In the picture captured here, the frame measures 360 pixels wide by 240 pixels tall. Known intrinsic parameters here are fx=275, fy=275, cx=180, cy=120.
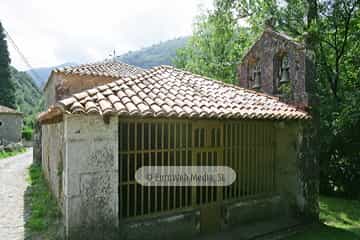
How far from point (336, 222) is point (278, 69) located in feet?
16.6

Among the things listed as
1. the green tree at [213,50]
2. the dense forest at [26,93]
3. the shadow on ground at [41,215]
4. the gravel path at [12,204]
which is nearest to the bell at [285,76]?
the shadow on ground at [41,215]

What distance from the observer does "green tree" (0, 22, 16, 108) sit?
41.4 m

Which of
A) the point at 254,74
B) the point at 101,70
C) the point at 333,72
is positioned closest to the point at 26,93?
the point at 101,70

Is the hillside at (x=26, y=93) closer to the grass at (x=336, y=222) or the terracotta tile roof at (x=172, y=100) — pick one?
the terracotta tile roof at (x=172, y=100)

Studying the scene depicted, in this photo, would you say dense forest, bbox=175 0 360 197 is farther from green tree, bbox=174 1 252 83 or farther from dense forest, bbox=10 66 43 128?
dense forest, bbox=10 66 43 128

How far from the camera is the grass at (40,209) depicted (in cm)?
686

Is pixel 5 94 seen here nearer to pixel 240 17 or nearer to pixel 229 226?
pixel 240 17

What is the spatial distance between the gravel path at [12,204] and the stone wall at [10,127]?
19.0 metres

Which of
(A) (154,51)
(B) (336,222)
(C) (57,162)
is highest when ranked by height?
(A) (154,51)

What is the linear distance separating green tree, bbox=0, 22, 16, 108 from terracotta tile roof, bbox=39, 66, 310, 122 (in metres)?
41.4

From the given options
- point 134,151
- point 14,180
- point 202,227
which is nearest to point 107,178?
point 134,151

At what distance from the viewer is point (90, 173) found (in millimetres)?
4961

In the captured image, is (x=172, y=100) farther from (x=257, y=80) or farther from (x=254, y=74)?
(x=254, y=74)

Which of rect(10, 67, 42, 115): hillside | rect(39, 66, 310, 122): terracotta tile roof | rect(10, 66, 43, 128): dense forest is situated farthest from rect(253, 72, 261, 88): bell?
rect(10, 67, 42, 115): hillside
